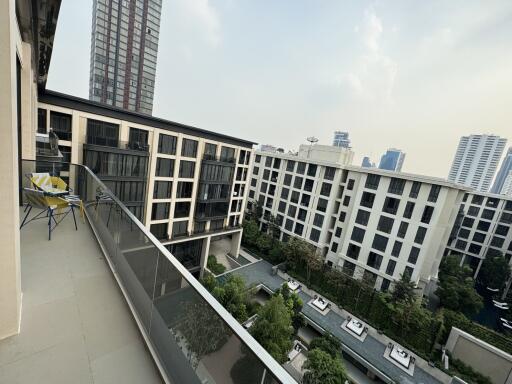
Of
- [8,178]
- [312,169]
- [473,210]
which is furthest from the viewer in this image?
[473,210]

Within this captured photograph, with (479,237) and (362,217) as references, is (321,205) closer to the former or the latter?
(362,217)

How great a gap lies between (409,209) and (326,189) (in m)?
7.18

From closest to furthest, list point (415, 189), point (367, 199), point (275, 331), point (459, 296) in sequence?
1. point (275, 331)
2. point (459, 296)
3. point (415, 189)
4. point (367, 199)

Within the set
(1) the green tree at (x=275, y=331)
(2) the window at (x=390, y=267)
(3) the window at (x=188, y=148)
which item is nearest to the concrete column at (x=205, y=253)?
(3) the window at (x=188, y=148)

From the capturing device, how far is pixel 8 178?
1581 mm

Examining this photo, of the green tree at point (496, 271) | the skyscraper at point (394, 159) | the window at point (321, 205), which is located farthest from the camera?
the skyscraper at point (394, 159)

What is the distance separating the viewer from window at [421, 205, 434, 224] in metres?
16.6

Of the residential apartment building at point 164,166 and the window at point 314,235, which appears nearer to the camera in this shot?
the residential apartment building at point 164,166

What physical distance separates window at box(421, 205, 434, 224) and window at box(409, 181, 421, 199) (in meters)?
1.15

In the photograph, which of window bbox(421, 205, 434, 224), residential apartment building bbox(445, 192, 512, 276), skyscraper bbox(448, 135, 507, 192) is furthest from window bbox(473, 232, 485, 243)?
skyscraper bbox(448, 135, 507, 192)

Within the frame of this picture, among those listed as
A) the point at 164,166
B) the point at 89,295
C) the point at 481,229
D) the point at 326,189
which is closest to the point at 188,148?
the point at 164,166

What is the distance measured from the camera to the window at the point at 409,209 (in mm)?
17377

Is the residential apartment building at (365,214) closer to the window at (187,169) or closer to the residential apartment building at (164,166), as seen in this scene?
the residential apartment building at (164,166)

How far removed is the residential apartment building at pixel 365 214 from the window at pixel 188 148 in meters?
11.2
